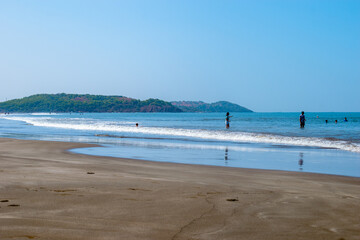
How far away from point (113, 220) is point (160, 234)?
0.83 meters

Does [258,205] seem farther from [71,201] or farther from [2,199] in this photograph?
[2,199]

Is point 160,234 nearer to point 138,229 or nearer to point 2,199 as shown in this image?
point 138,229

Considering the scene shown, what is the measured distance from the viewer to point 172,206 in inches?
235

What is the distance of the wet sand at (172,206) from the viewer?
15.3 feet

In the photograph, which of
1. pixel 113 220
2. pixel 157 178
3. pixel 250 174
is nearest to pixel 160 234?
pixel 113 220

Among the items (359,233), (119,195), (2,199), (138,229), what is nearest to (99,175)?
(119,195)

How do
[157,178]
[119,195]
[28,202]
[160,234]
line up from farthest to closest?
[157,178]
[119,195]
[28,202]
[160,234]

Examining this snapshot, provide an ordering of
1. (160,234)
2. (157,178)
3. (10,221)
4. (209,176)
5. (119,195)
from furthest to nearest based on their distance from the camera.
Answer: (209,176) → (157,178) → (119,195) → (10,221) → (160,234)

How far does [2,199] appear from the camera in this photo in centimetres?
612

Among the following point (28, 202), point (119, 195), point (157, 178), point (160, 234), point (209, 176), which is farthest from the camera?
point (209, 176)

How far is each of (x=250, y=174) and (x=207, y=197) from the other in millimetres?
3805

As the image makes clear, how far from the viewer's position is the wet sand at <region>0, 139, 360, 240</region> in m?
4.68

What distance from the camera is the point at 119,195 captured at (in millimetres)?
6719

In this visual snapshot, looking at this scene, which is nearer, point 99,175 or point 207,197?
point 207,197
